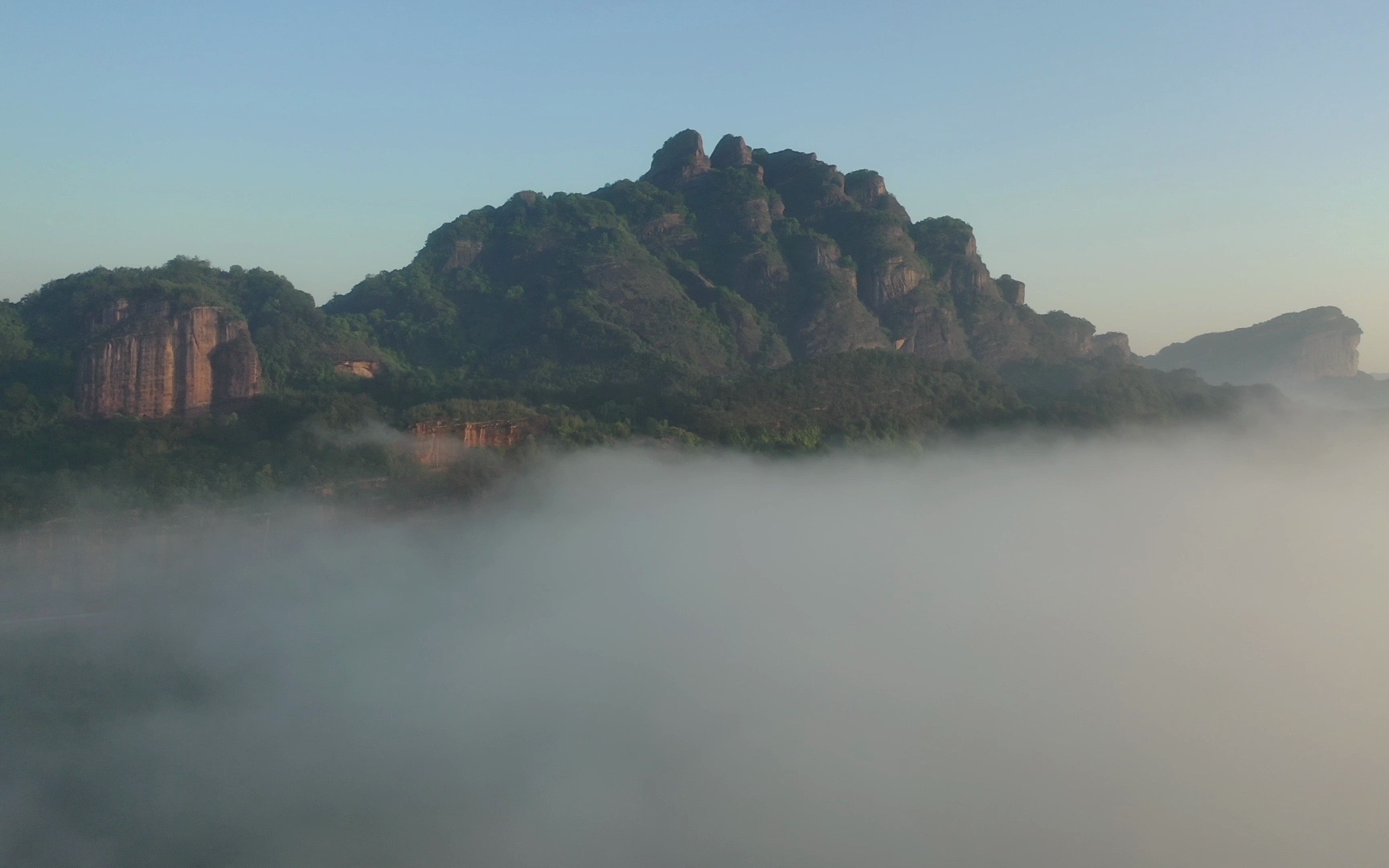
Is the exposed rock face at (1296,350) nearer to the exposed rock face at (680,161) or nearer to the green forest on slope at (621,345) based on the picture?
the green forest on slope at (621,345)

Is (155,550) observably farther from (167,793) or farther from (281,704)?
(167,793)

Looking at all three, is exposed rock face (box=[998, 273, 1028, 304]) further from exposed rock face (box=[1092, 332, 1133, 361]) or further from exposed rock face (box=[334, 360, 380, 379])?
exposed rock face (box=[334, 360, 380, 379])

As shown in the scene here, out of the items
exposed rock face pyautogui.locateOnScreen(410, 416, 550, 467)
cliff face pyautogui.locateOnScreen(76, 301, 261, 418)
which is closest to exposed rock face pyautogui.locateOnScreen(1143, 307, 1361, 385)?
exposed rock face pyautogui.locateOnScreen(410, 416, 550, 467)

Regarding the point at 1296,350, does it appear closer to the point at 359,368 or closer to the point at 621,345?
the point at 621,345

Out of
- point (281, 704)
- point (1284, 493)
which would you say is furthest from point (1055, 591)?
point (281, 704)

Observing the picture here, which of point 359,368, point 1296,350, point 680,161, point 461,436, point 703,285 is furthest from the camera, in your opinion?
point 1296,350

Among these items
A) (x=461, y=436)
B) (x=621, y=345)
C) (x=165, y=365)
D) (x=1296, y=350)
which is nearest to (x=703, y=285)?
(x=621, y=345)
